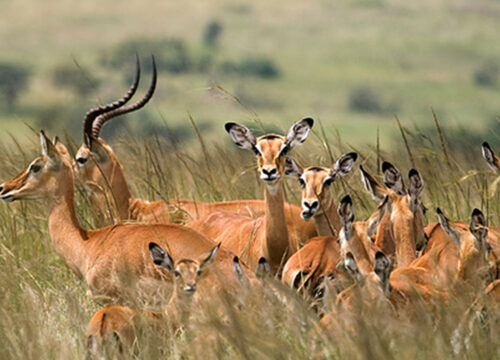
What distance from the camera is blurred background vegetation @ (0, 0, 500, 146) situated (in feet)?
187

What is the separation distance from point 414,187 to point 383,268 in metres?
1.22

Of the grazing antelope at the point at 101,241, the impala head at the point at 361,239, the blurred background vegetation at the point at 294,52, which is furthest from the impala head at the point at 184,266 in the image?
the blurred background vegetation at the point at 294,52

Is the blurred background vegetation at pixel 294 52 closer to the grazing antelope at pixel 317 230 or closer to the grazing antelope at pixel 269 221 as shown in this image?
the grazing antelope at pixel 269 221

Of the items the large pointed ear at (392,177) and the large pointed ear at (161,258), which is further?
the large pointed ear at (392,177)

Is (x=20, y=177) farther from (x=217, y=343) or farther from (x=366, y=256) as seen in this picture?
Answer: (x=217, y=343)

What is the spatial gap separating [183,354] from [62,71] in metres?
3.93

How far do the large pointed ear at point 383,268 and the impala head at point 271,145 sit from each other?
2.08 metres

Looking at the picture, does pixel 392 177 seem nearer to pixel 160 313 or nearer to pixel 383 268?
pixel 383 268

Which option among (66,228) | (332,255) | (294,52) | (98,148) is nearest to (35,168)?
(66,228)

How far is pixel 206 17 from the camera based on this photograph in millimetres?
84938

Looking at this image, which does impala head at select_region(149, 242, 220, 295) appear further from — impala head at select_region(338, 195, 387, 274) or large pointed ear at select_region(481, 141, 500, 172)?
large pointed ear at select_region(481, 141, 500, 172)

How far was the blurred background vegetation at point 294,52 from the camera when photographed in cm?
5688

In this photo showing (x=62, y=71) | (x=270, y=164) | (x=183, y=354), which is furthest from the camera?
(x=62, y=71)

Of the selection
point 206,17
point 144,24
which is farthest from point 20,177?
point 206,17
